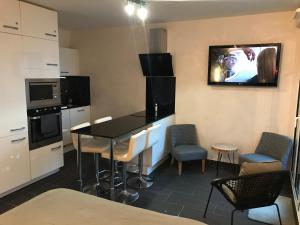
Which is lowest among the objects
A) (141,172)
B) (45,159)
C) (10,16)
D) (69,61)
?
(141,172)

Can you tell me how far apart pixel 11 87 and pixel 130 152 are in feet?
5.38

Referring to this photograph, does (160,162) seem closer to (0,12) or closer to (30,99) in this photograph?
(30,99)

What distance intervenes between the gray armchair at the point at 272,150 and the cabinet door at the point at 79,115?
3067 mm

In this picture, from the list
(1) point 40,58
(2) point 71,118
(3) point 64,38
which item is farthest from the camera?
(3) point 64,38

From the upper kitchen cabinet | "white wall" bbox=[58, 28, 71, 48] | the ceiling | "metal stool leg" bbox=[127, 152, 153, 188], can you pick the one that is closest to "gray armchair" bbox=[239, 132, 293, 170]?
"metal stool leg" bbox=[127, 152, 153, 188]

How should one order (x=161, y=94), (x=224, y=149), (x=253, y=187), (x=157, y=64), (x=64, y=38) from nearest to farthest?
(x=253, y=187) → (x=224, y=149) → (x=157, y=64) → (x=161, y=94) → (x=64, y=38)

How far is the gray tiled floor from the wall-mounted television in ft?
4.80

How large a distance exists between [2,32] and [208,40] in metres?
2.91

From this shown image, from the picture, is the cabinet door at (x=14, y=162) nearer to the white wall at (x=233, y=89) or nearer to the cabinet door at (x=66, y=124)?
the cabinet door at (x=66, y=124)

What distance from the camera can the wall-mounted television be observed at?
356 centimetres

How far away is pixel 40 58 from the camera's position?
329 cm

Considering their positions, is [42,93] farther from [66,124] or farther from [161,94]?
[161,94]

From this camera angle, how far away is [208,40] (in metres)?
3.97

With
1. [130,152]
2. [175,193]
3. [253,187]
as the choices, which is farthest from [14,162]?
[253,187]
